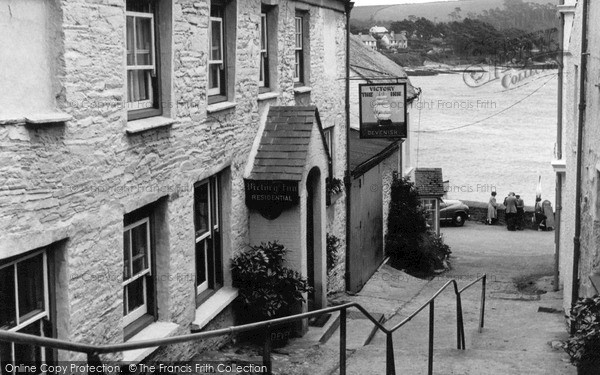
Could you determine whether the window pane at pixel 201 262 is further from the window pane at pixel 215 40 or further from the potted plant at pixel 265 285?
the window pane at pixel 215 40

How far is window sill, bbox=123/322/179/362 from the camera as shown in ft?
28.5

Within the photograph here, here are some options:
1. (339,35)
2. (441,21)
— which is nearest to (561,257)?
(339,35)

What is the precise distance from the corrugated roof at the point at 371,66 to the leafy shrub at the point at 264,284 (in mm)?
10989

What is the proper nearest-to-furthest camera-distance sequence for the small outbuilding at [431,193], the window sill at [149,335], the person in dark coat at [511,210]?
the window sill at [149,335]
the small outbuilding at [431,193]
the person in dark coat at [511,210]

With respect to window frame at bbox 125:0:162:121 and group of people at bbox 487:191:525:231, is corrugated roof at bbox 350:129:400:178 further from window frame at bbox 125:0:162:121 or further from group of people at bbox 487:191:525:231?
group of people at bbox 487:191:525:231

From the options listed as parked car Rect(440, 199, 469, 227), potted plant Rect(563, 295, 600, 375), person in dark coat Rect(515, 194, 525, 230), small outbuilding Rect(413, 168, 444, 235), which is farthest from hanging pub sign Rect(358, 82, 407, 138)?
parked car Rect(440, 199, 469, 227)

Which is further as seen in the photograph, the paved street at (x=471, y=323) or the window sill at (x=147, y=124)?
the paved street at (x=471, y=323)

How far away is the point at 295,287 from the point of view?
40.6 feet

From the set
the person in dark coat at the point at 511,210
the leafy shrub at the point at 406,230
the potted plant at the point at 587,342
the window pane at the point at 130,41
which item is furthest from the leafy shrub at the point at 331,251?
the person in dark coat at the point at 511,210

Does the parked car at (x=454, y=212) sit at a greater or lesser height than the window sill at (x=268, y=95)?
lesser

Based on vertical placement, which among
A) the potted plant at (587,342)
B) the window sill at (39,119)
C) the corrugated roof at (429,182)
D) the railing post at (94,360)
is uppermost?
the window sill at (39,119)

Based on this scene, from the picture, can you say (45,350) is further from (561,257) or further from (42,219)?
(561,257)

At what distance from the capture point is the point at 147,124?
906 centimetres

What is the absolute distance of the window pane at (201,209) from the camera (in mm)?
11242
